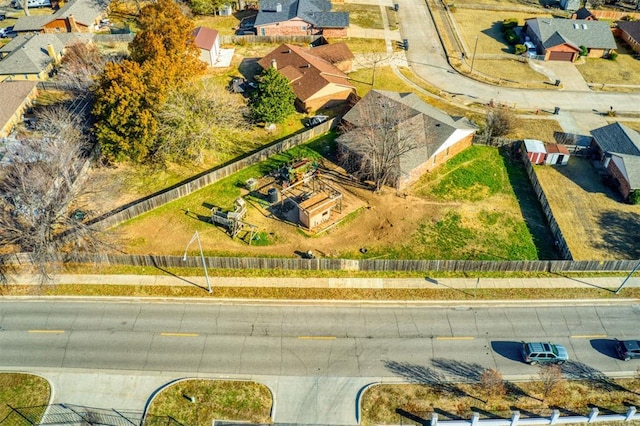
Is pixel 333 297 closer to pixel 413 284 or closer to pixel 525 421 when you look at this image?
pixel 413 284

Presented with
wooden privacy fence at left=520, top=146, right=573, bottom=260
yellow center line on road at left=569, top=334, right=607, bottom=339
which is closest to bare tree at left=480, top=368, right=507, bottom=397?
yellow center line on road at left=569, top=334, right=607, bottom=339

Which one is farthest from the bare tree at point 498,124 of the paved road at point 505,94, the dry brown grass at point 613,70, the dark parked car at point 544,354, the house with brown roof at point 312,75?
the dark parked car at point 544,354

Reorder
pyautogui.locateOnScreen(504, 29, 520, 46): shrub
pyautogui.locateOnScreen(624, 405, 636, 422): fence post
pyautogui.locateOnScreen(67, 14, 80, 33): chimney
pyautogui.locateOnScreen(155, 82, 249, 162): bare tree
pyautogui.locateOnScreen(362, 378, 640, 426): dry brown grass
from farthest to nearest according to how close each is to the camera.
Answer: pyautogui.locateOnScreen(504, 29, 520, 46): shrub < pyautogui.locateOnScreen(67, 14, 80, 33): chimney < pyautogui.locateOnScreen(155, 82, 249, 162): bare tree < pyautogui.locateOnScreen(362, 378, 640, 426): dry brown grass < pyautogui.locateOnScreen(624, 405, 636, 422): fence post

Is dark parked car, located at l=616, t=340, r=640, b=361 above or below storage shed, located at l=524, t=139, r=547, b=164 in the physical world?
below

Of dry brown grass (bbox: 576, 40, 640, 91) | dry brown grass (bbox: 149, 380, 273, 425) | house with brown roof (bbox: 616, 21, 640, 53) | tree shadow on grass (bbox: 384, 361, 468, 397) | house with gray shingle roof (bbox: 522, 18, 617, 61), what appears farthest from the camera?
house with brown roof (bbox: 616, 21, 640, 53)

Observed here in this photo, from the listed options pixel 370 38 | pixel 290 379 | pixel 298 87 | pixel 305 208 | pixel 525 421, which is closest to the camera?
pixel 525 421

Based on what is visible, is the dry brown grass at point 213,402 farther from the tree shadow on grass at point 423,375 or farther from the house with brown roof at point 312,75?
the house with brown roof at point 312,75

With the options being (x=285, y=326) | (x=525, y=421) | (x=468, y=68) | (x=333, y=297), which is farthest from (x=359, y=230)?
(x=468, y=68)

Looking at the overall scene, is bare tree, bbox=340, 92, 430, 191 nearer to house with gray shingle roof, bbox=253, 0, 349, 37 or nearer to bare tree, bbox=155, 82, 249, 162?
bare tree, bbox=155, 82, 249, 162
